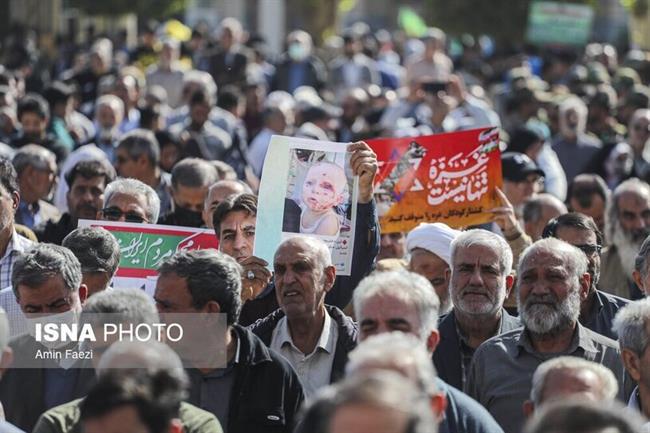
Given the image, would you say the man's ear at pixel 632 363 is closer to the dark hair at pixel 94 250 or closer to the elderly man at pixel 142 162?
the dark hair at pixel 94 250

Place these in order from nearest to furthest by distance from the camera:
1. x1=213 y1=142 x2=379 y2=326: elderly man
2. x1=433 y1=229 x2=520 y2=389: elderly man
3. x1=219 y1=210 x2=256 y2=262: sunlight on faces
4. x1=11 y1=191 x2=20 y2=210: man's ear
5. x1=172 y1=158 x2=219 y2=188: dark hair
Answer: x1=433 y1=229 x2=520 y2=389: elderly man
x1=213 y1=142 x2=379 y2=326: elderly man
x1=219 y1=210 x2=256 y2=262: sunlight on faces
x1=11 y1=191 x2=20 y2=210: man's ear
x1=172 y1=158 x2=219 y2=188: dark hair

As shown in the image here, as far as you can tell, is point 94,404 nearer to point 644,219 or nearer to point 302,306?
point 302,306

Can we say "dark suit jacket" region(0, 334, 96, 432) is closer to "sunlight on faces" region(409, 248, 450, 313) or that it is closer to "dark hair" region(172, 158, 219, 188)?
"sunlight on faces" region(409, 248, 450, 313)

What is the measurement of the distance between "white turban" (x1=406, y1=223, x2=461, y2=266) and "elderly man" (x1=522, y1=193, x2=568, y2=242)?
1469 mm

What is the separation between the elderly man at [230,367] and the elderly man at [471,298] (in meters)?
1.26

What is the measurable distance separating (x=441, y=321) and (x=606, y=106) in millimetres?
9347

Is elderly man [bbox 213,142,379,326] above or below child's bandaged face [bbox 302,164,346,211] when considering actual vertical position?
below

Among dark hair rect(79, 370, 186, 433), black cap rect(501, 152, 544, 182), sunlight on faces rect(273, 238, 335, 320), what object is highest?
dark hair rect(79, 370, 186, 433)

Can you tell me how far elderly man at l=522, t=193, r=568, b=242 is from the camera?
397 inches

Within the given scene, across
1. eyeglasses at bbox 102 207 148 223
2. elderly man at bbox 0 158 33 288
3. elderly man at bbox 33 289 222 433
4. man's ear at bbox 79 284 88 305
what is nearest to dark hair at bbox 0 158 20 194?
elderly man at bbox 0 158 33 288

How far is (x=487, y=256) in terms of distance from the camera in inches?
297

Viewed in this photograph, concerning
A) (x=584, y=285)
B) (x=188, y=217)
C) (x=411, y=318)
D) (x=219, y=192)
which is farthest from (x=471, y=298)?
(x=188, y=217)

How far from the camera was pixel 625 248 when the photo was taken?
10203 millimetres

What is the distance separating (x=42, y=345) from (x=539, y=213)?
4.37 metres
